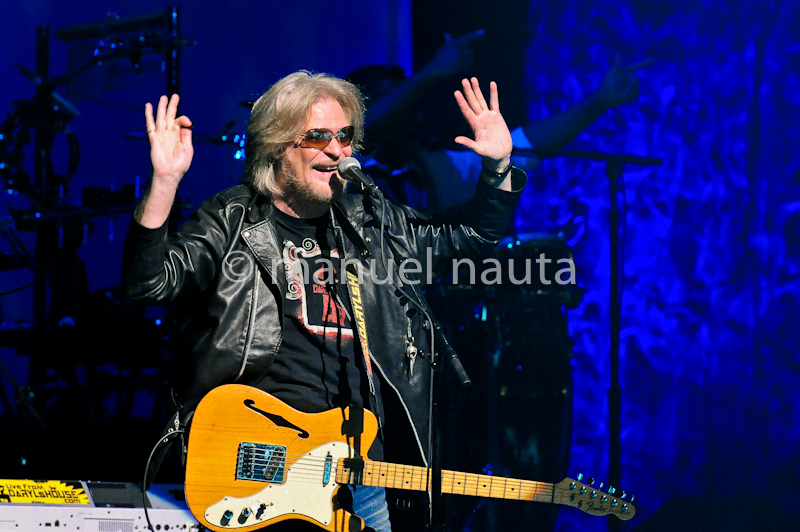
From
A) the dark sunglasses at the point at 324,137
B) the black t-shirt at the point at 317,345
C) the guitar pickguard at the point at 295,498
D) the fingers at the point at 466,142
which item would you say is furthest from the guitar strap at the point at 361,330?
the fingers at the point at 466,142

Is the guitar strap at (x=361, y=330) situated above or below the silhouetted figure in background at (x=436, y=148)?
below

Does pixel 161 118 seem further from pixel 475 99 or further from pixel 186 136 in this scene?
pixel 475 99

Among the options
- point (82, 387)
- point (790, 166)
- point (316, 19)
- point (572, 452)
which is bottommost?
point (572, 452)

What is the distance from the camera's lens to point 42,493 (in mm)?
2850

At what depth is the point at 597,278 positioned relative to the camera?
4262 mm

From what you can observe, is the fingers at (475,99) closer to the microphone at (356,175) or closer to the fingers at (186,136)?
the microphone at (356,175)

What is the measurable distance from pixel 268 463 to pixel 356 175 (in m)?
1.00

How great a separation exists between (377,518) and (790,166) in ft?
9.50

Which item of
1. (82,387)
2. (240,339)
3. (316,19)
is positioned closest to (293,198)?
(240,339)

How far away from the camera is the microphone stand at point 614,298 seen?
4.00m

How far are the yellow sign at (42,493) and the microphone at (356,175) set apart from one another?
1494mm

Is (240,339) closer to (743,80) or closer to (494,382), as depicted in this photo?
(494,382)

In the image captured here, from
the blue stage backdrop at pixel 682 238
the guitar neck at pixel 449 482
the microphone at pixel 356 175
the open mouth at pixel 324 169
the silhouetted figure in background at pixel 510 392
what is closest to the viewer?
the microphone at pixel 356 175

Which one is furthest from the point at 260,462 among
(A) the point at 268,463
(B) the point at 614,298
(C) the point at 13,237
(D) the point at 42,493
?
(C) the point at 13,237
